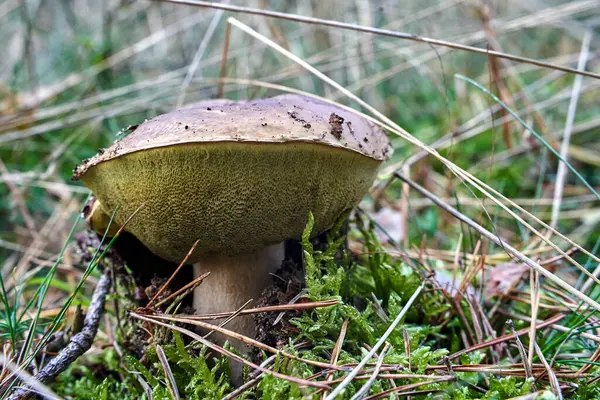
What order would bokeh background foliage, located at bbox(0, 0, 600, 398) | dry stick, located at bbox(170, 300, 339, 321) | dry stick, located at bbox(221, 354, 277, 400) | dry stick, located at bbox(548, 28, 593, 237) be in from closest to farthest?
1. dry stick, located at bbox(221, 354, 277, 400)
2. dry stick, located at bbox(170, 300, 339, 321)
3. bokeh background foliage, located at bbox(0, 0, 600, 398)
4. dry stick, located at bbox(548, 28, 593, 237)

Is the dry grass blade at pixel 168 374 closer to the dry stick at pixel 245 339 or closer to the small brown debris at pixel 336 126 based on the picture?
the dry stick at pixel 245 339

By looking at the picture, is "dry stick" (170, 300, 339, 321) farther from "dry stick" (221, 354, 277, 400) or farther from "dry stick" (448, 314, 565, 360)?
"dry stick" (448, 314, 565, 360)

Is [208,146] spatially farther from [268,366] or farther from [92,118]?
[92,118]

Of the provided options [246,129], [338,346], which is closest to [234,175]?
[246,129]

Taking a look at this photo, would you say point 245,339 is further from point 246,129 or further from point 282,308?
point 246,129

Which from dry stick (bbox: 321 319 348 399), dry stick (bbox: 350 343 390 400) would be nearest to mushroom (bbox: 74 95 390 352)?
dry stick (bbox: 321 319 348 399)

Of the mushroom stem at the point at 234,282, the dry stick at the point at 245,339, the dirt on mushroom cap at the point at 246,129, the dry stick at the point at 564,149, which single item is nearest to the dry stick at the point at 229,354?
the dry stick at the point at 245,339
